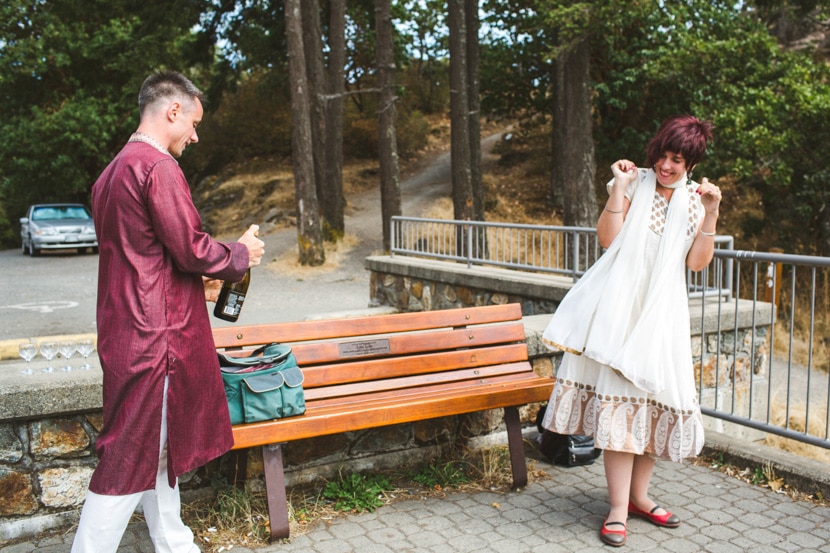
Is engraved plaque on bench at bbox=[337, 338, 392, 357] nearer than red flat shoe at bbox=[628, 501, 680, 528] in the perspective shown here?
No

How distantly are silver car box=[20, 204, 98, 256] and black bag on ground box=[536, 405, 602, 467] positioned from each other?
66.8ft

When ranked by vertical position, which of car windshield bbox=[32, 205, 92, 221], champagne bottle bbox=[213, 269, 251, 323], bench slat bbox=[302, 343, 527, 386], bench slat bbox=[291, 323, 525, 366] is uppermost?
champagne bottle bbox=[213, 269, 251, 323]

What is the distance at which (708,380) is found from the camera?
21.5ft

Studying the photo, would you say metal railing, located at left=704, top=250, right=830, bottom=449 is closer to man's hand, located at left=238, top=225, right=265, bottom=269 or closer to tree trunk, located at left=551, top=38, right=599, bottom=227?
man's hand, located at left=238, top=225, right=265, bottom=269

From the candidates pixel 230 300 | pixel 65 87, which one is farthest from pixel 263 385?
pixel 65 87

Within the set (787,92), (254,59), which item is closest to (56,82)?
(254,59)

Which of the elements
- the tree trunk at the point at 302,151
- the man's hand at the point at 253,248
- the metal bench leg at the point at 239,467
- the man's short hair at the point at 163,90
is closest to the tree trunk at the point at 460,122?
the tree trunk at the point at 302,151

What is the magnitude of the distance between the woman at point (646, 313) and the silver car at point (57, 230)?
838 inches

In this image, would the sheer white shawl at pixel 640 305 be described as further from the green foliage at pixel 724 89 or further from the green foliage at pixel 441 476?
the green foliage at pixel 724 89

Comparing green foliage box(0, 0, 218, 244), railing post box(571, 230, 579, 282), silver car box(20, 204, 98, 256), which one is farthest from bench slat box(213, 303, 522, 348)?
green foliage box(0, 0, 218, 244)

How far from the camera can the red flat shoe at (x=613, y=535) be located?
12.6ft

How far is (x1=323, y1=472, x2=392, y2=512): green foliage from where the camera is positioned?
4.33m

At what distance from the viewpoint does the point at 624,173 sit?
3.90 metres

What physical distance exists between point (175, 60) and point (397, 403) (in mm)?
26241
